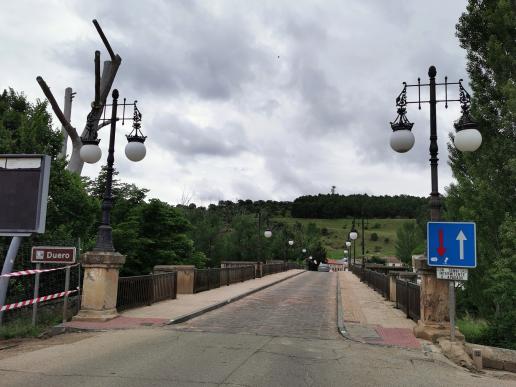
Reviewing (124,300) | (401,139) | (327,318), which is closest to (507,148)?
(401,139)

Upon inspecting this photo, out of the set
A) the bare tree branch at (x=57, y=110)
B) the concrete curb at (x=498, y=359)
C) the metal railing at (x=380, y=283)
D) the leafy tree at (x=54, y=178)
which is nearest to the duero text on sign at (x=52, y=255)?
the leafy tree at (x=54, y=178)

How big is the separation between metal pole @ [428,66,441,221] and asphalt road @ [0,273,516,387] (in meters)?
2.95

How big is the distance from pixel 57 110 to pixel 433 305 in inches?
764

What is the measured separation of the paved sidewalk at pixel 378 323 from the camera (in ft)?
33.1

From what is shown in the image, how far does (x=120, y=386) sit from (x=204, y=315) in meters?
7.98

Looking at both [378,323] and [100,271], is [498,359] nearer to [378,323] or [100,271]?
[378,323]

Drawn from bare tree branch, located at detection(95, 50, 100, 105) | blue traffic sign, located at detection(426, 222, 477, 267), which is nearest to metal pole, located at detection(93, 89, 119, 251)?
bare tree branch, located at detection(95, 50, 100, 105)

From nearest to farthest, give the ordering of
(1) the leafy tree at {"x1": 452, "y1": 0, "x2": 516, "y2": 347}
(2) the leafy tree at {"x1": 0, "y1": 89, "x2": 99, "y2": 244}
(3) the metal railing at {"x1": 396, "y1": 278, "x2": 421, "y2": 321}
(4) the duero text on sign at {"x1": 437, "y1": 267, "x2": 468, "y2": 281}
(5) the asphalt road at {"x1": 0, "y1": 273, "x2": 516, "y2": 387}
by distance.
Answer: (5) the asphalt road at {"x1": 0, "y1": 273, "x2": 516, "y2": 387}, (4) the duero text on sign at {"x1": 437, "y1": 267, "x2": 468, "y2": 281}, (3) the metal railing at {"x1": 396, "y1": 278, "x2": 421, "y2": 321}, (1) the leafy tree at {"x1": 452, "y1": 0, "x2": 516, "y2": 347}, (2) the leafy tree at {"x1": 0, "y1": 89, "x2": 99, "y2": 244}

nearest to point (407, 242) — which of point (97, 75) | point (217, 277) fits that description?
point (217, 277)

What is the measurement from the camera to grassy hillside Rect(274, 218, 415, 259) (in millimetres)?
136000

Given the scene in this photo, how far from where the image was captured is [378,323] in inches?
496

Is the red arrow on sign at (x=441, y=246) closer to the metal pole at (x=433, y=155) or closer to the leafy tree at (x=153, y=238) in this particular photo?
the metal pole at (x=433, y=155)

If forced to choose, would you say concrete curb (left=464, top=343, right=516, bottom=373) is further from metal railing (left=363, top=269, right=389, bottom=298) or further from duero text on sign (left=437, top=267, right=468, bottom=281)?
metal railing (left=363, top=269, right=389, bottom=298)

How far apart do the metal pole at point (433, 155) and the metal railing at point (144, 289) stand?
26.7 ft
